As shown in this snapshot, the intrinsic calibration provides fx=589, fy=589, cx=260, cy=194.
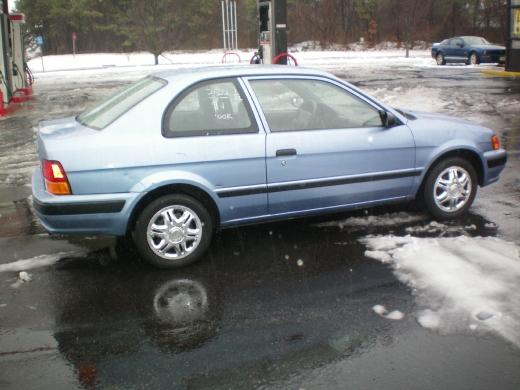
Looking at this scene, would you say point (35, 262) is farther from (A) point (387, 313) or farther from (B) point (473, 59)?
(B) point (473, 59)

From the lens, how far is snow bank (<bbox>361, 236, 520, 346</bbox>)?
148 inches

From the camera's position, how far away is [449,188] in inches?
225

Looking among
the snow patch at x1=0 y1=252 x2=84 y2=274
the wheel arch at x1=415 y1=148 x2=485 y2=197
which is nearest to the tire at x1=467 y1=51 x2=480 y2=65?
the wheel arch at x1=415 y1=148 x2=485 y2=197

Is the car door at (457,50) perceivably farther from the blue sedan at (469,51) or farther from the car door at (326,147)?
the car door at (326,147)

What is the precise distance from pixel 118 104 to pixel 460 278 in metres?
3.14

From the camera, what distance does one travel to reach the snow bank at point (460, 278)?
3.75m

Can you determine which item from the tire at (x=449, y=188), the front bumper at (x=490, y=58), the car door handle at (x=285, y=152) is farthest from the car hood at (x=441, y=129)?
the front bumper at (x=490, y=58)

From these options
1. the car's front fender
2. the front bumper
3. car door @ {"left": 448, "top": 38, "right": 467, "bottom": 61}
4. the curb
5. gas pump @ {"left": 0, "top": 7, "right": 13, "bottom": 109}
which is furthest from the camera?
car door @ {"left": 448, "top": 38, "right": 467, "bottom": 61}

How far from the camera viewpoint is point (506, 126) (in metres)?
11.4

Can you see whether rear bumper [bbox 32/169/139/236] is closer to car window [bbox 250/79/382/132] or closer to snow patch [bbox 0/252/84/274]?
snow patch [bbox 0/252/84/274]

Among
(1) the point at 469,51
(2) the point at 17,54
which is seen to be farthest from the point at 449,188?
(1) the point at 469,51

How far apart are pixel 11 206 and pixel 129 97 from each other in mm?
2518

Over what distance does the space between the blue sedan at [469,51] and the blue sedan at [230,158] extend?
24.3 m

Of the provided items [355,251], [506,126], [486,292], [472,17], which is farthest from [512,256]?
[472,17]
